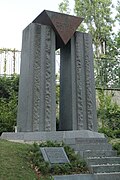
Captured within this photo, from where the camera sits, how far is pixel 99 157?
23.3 feet

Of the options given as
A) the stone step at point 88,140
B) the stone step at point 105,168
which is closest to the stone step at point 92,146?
the stone step at point 88,140

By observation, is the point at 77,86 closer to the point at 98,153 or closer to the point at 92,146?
the point at 92,146

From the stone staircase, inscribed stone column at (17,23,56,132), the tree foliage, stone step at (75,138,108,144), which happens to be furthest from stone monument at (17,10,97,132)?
the tree foliage

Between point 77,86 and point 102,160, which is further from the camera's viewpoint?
point 77,86

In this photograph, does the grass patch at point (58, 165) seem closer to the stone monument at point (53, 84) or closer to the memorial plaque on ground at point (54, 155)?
the memorial plaque on ground at point (54, 155)

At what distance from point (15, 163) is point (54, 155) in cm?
102

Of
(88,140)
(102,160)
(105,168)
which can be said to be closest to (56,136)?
(88,140)

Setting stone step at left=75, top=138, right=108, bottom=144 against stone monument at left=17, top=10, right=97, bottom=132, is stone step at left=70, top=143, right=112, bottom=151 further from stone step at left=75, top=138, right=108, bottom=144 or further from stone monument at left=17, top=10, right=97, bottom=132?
stone monument at left=17, top=10, right=97, bottom=132

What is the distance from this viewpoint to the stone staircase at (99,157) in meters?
6.30

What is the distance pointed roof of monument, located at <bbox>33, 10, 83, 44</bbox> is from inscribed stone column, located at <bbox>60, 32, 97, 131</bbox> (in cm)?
35

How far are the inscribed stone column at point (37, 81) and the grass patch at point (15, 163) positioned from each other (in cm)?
180

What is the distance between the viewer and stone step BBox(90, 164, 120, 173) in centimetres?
638

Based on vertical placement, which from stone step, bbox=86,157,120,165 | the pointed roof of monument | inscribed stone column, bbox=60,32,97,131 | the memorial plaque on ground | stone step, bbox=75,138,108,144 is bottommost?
stone step, bbox=86,157,120,165

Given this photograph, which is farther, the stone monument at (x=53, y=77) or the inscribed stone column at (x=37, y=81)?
the stone monument at (x=53, y=77)
